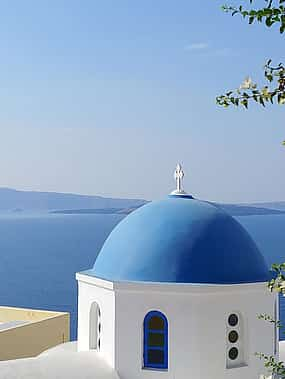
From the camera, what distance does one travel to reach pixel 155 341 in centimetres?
793

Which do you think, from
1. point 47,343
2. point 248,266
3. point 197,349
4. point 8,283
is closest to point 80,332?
point 197,349

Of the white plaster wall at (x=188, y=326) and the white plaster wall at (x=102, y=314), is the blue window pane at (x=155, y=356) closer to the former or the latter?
the white plaster wall at (x=188, y=326)

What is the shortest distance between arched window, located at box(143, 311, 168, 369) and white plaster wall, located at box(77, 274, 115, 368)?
1.41ft

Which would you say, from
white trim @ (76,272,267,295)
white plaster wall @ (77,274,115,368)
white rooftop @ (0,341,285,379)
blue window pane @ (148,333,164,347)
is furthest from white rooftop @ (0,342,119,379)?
white trim @ (76,272,267,295)

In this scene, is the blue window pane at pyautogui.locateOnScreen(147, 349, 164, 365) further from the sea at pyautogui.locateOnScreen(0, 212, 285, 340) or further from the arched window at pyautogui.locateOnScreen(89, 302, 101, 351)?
the sea at pyautogui.locateOnScreen(0, 212, 285, 340)

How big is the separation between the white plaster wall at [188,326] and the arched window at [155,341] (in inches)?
2.4

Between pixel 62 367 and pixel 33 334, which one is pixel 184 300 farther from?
pixel 33 334

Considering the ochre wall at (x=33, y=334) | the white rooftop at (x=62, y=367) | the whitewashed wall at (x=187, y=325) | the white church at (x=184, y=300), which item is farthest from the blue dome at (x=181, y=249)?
the ochre wall at (x=33, y=334)

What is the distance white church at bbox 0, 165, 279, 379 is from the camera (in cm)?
783

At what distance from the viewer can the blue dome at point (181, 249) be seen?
8.00m

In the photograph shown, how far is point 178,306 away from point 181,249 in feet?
2.32

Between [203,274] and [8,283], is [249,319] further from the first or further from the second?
[8,283]

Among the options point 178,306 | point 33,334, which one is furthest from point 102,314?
point 33,334

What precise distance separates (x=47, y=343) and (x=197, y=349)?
9435 millimetres
